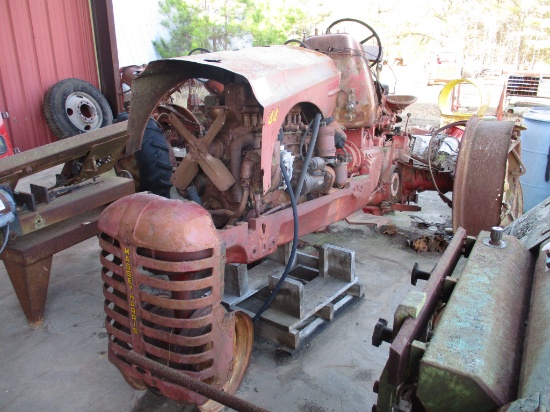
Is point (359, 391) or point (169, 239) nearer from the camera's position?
point (169, 239)

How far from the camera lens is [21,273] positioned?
2.65m

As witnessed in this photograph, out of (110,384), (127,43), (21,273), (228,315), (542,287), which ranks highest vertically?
(127,43)

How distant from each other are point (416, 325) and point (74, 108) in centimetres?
567

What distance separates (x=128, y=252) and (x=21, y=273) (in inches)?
53.6

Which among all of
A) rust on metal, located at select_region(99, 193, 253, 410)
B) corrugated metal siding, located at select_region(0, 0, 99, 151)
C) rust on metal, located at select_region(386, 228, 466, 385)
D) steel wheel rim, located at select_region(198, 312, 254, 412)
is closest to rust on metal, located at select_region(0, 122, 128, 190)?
rust on metal, located at select_region(99, 193, 253, 410)

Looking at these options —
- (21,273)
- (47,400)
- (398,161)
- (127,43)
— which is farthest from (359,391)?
(127,43)

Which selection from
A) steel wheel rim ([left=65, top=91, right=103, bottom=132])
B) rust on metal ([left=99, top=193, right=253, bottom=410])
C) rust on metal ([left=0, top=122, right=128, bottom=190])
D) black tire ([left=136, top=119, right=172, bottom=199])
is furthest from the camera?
steel wheel rim ([left=65, top=91, right=103, bottom=132])

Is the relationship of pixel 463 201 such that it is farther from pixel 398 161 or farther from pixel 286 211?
pixel 286 211

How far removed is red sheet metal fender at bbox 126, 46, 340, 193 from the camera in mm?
2209

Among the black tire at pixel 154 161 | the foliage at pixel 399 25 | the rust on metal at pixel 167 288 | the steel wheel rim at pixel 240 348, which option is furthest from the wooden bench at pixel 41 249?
the foliage at pixel 399 25

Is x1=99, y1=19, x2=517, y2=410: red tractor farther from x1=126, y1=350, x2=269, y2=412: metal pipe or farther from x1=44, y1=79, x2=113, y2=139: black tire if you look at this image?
x1=44, y1=79, x2=113, y2=139: black tire

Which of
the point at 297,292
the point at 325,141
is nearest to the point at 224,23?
the point at 325,141

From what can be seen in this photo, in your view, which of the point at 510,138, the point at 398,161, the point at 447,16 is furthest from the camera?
the point at 447,16

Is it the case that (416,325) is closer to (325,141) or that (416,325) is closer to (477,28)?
(325,141)
